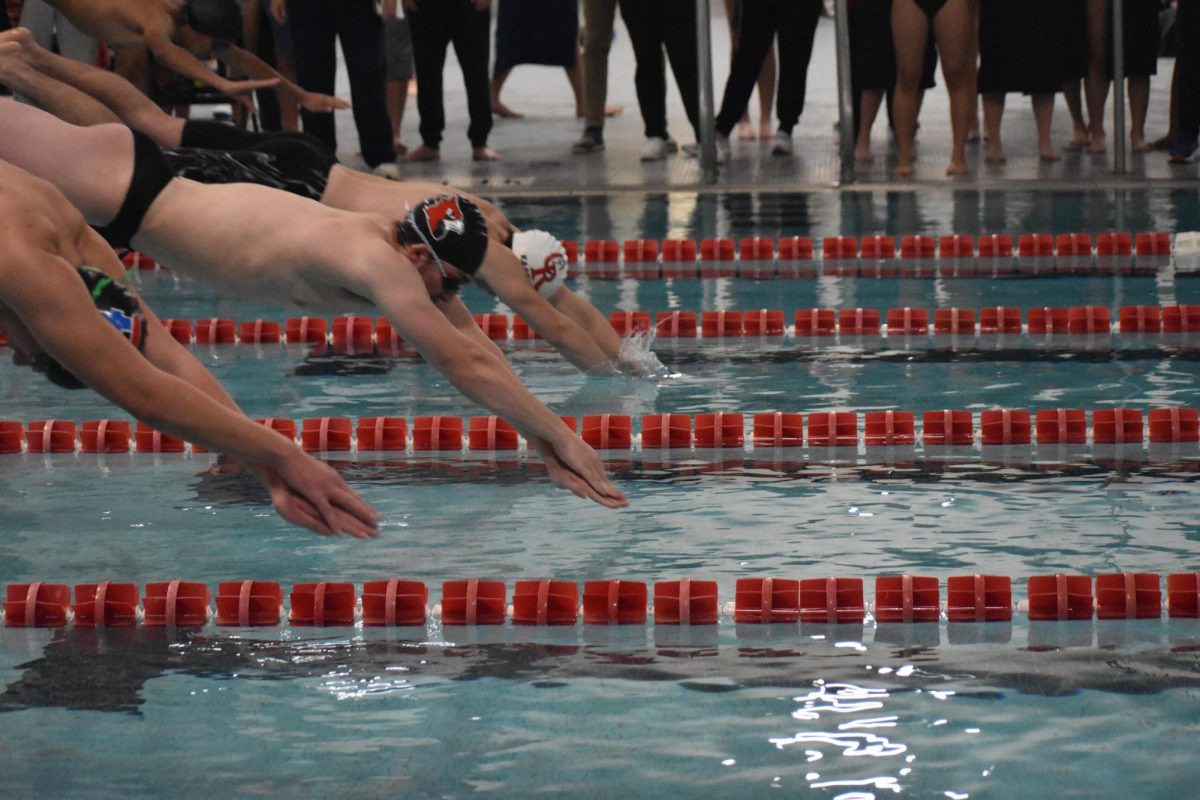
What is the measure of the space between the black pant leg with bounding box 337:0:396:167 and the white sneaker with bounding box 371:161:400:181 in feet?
0.40

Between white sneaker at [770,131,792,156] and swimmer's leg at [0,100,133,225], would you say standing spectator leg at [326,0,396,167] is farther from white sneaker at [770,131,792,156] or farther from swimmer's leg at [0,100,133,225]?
swimmer's leg at [0,100,133,225]

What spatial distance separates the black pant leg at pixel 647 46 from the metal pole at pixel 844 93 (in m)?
1.27

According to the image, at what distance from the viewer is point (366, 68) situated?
884cm

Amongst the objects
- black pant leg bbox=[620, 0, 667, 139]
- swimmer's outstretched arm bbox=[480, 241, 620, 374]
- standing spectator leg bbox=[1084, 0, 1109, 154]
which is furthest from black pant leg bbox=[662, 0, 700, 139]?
swimmer's outstretched arm bbox=[480, 241, 620, 374]

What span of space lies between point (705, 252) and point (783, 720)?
4720mm

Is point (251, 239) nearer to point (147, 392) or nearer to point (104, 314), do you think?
point (104, 314)

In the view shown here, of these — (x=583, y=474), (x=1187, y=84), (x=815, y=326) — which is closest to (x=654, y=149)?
(x=1187, y=84)

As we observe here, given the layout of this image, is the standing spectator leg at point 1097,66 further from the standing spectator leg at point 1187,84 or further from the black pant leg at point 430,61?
the black pant leg at point 430,61

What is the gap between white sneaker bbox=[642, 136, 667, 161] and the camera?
32.4 feet

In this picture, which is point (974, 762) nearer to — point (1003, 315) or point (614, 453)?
point (614, 453)

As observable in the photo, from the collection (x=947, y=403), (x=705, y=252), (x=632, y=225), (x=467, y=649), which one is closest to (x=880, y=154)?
(x=632, y=225)

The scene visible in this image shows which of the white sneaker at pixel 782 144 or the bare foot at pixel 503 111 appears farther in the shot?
the bare foot at pixel 503 111

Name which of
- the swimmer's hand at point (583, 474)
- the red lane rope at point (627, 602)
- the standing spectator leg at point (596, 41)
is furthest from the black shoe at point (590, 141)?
the red lane rope at point (627, 602)

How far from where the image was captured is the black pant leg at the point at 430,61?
9516 mm
